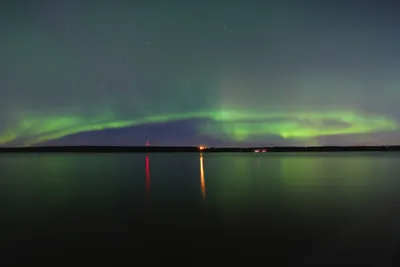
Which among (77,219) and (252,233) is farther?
(77,219)

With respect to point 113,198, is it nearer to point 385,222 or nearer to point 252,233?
point 252,233

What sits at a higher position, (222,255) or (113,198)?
(113,198)

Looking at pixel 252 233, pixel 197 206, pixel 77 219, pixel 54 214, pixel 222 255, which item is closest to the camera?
pixel 222 255

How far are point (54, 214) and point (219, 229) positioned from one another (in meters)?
11.8

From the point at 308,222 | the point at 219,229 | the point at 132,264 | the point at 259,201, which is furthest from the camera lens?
the point at 259,201

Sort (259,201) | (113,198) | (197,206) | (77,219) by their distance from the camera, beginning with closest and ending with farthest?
(77,219) → (197,206) → (259,201) → (113,198)

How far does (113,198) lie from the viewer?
35.6 meters

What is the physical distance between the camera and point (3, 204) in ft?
103

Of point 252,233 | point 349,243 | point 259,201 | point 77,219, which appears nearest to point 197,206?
point 259,201

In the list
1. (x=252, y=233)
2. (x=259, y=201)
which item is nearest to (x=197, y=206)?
(x=259, y=201)

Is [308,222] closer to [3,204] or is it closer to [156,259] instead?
[156,259]

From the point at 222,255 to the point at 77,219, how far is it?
1202 cm

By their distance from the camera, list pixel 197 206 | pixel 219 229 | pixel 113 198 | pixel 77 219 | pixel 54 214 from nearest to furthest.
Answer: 1. pixel 219 229
2. pixel 77 219
3. pixel 54 214
4. pixel 197 206
5. pixel 113 198

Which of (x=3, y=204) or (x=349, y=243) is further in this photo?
(x=3, y=204)
